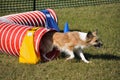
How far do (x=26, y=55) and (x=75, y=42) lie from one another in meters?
1.22

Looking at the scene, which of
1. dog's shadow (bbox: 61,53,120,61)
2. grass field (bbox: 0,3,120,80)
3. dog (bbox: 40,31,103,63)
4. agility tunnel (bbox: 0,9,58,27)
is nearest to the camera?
grass field (bbox: 0,3,120,80)

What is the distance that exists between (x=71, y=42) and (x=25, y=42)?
1106mm

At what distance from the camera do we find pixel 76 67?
8805 mm

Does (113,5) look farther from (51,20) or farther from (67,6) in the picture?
(51,20)

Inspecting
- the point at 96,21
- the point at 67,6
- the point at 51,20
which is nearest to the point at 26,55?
the point at 51,20

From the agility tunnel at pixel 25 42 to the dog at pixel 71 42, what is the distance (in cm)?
11

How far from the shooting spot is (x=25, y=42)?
901 centimetres

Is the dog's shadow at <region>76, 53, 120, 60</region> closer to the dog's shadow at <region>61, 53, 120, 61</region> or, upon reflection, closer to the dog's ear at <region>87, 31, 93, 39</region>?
the dog's shadow at <region>61, 53, 120, 61</region>

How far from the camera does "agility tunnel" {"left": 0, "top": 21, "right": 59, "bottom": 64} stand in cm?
892

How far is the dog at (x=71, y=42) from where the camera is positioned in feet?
28.7

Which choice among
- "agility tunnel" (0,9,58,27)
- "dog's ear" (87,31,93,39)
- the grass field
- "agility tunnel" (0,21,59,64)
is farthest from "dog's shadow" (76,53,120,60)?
"agility tunnel" (0,9,58,27)

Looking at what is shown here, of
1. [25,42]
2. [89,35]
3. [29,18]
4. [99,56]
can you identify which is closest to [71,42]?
[89,35]

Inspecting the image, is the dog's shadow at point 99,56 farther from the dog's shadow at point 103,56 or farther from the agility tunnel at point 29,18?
the agility tunnel at point 29,18

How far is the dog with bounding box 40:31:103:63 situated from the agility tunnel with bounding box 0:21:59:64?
0.11 meters
